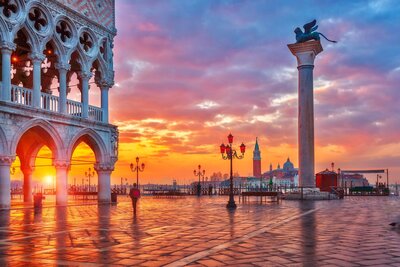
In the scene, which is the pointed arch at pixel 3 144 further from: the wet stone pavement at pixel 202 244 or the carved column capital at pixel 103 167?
the carved column capital at pixel 103 167

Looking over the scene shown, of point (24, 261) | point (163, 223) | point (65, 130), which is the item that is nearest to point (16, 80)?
point (65, 130)

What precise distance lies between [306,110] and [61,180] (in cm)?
1510

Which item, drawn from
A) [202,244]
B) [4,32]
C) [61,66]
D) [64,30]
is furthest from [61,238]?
[64,30]

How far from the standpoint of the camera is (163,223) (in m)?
14.9

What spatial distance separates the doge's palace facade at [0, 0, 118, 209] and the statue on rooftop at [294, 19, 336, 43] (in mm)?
11622

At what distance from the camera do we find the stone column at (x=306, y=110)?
30844 millimetres

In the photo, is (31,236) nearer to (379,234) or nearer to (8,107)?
(379,234)

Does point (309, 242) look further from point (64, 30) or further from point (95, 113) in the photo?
point (95, 113)

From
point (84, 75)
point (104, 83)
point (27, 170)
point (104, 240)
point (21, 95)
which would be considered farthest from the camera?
point (27, 170)

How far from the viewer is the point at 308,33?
31.8m

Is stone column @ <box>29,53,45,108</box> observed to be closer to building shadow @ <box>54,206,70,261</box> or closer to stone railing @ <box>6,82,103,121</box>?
stone railing @ <box>6,82,103,121</box>

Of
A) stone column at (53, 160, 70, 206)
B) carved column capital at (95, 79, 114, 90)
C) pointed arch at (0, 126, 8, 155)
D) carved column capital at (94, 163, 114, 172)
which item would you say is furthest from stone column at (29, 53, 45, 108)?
carved column capital at (94, 163, 114, 172)

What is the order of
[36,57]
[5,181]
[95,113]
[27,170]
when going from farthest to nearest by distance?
[27,170] → [95,113] → [36,57] → [5,181]

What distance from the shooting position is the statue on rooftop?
1240 inches
